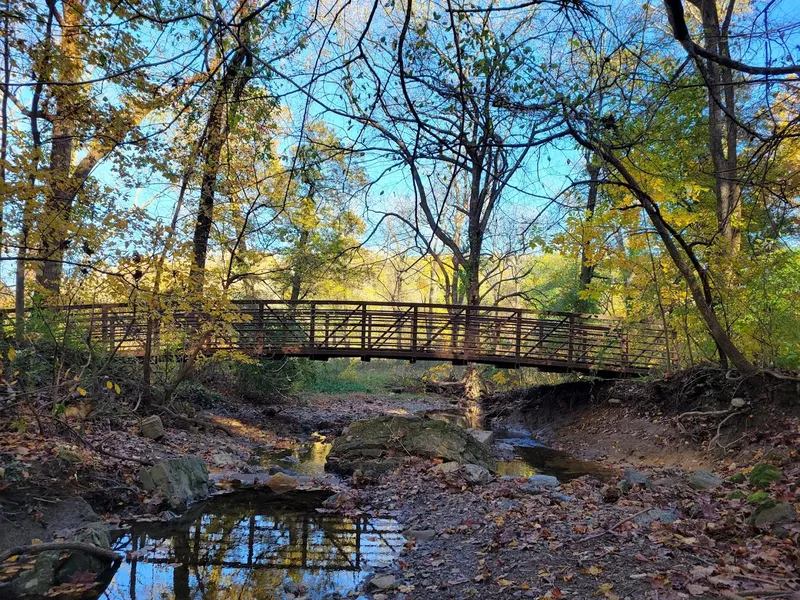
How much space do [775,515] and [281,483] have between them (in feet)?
19.1

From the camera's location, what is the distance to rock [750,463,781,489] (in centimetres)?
546

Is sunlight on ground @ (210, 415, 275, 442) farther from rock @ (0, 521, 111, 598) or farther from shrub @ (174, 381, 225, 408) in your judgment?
rock @ (0, 521, 111, 598)

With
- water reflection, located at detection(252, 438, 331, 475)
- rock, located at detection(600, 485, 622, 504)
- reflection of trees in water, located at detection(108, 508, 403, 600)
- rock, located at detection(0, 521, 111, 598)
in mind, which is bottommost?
water reflection, located at detection(252, 438, 331, 475)

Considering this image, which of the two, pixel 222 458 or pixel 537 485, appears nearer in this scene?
pixel 537 485

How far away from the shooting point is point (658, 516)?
4.88 metres

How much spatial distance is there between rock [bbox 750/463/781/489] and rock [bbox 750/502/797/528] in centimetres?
133

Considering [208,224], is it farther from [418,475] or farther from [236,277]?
[418,475]

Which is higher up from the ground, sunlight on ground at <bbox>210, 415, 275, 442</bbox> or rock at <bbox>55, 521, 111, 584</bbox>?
rock at <bbox>55, 521, 111, 584</bbox>

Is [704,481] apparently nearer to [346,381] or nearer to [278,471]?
[278,471]

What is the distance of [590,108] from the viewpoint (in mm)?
4387

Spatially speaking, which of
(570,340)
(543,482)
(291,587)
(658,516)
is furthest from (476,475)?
(570,340)

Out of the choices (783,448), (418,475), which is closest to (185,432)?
(418,475)

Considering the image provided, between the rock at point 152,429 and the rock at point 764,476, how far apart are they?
→ 28.4 feet

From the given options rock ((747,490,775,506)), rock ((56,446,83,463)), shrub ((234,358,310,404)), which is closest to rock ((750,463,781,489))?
rock ((747,490,775,506))
